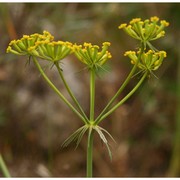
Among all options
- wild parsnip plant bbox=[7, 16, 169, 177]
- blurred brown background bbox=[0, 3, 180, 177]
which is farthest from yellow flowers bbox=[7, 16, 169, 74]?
blurred brown background bbox=[0, 3, 180, 177]

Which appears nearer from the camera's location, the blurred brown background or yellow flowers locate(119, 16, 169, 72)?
yellow flowers locate(119, 16, 169, 72)

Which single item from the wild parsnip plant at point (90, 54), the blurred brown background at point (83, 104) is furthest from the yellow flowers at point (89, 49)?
the blurred brown background at point (83, 104)

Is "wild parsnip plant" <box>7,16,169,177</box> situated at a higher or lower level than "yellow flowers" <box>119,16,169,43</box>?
lower

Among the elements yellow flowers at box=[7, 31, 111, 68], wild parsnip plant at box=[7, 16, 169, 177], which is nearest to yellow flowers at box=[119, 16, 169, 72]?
wild parsnip plant at box=[7, 16, 169, 177]

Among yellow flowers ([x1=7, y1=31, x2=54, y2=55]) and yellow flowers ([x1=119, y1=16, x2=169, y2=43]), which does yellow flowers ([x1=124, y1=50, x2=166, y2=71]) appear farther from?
yellow flowers ([x1=7, y1=31, x2=54, y2=55])

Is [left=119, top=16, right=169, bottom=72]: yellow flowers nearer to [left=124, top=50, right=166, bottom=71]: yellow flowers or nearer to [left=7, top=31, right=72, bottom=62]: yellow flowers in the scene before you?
[left=124, top=50, right=166, bottom=71]: yellow flowers

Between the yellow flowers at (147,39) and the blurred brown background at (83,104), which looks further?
the blurred brown background at (83,104)

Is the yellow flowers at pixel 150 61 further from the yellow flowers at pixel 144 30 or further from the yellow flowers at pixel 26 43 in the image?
the yellow flowers at pixel 26 43

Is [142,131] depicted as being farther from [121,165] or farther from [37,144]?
[37,144]

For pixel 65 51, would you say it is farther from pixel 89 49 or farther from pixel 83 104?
pixel 83 104
